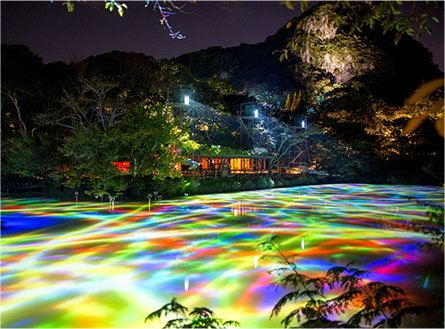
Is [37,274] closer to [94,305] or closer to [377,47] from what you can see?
[94,305]

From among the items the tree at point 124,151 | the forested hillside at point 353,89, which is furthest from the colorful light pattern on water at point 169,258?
the forested hillside at point 353,89

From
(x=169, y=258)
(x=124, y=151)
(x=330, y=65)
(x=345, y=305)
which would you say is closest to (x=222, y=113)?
(x=124, y=151)

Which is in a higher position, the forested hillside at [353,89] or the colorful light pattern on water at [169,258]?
the forested hillside at [353,89]

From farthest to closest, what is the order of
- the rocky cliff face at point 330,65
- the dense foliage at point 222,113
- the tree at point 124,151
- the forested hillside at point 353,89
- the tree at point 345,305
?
1. the rocky cliff face at point 330,65
2. the forested hillside at point 353,89
3. the dense foliage at point 222,113
4. the tree at point 124,151
5. the tree at point 345,305

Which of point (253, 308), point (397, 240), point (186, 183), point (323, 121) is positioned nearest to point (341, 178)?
point (323, 121)

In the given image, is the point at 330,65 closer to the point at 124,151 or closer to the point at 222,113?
the point at 222,113

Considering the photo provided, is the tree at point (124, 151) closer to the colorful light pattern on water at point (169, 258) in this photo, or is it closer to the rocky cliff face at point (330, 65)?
the colorful light pattern on water at point (169, 258)

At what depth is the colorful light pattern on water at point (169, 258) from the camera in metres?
3.66

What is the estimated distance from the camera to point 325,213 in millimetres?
10180

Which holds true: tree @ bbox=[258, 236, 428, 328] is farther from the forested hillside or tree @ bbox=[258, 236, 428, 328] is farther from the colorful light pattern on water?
the forested hillside

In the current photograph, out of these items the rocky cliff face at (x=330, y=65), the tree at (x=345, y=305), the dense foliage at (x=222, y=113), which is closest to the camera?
the tree at (x=345, y=305)

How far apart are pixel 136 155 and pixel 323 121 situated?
20.8m

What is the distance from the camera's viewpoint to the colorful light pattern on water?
12.0 feet

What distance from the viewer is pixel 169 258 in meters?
5.47
